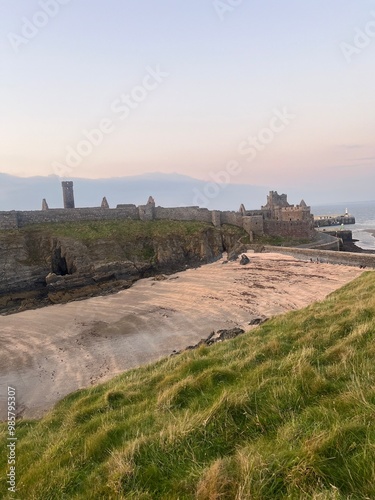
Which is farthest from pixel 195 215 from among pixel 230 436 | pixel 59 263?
pixel 230 436

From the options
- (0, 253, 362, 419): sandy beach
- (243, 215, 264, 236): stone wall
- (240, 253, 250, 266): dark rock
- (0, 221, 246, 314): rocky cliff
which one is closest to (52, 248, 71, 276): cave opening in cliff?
(0, 221, 246, 314): rocky cliff

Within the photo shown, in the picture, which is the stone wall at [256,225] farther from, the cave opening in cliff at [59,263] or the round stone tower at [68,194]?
the round stone tower at [68,194]

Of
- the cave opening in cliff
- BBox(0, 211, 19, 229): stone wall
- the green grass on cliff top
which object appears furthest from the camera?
the green grass on cliff top

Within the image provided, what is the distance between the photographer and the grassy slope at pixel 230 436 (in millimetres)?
2682

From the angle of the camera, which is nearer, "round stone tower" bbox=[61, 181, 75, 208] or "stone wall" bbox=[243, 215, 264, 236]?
"stone wall" bbox=[243, 215, 264, 236]

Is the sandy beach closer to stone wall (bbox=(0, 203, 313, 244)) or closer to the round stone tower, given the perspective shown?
stone wall (bbox=(0, 203, 313, 244))

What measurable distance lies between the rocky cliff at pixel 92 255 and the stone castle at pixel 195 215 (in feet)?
6.40

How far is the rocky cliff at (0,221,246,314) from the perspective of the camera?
2816 centimetres

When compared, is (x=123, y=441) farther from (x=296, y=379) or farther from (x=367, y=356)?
(x=367, y=356)

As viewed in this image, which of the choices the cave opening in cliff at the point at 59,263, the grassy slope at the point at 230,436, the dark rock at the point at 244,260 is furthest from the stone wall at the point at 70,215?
the grassy slope at the point at 230,436

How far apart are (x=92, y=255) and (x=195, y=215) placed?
1664 centimetres

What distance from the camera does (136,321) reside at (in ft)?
60.6

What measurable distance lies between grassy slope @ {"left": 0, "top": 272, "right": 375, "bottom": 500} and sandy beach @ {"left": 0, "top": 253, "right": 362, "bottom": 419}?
6508 millimetres

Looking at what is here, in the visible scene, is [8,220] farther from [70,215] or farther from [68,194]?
[68,194]
